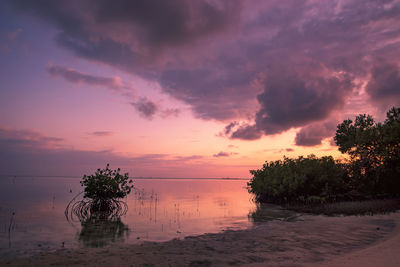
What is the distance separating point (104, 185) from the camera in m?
25.3

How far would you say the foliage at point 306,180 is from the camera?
1329 inches

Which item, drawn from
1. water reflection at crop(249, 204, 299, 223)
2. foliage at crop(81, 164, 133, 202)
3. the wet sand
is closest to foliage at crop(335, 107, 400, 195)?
water reflection at crop(249, 204, 299, 223)

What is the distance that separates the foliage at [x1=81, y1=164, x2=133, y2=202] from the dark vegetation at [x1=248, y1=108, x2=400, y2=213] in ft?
63.6

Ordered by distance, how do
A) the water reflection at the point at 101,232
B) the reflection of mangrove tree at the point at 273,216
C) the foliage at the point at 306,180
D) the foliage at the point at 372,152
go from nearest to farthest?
the water reflection at the point at 101,232 < the reflection of mangrove tree at the point at 273,216 < the foliage at the point at 372,152 < the foliage at the point at 306,180

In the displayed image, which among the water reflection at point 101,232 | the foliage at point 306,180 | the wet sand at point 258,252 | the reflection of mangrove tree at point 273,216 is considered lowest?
the reflection of mangrove tree at point 273,216

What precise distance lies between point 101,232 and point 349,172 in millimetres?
29709

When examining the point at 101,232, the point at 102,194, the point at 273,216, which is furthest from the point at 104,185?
the point at 273,216

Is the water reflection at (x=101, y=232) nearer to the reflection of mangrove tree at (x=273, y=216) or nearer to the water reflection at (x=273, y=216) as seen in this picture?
the water reflection at (x=273, y=216)

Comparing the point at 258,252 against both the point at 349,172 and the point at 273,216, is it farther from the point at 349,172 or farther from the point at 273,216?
the point at 349,172

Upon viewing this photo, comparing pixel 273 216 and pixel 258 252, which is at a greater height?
pixel 258 252

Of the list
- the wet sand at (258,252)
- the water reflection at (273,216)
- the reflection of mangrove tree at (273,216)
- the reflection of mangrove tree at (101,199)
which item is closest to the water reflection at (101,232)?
the reflection of mangrove tree at (101,199)

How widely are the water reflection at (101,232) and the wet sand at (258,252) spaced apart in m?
3.07

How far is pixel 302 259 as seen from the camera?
9641mm

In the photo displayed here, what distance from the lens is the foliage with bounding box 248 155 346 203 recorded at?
33.8 m
